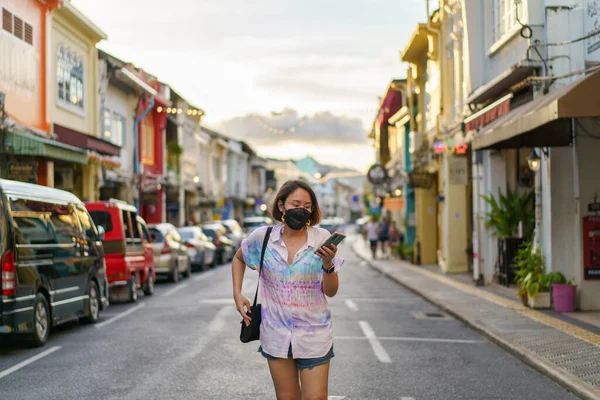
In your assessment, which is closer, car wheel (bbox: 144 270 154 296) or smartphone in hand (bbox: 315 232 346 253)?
smartphone in hand (bbox: 315 232 346 253)

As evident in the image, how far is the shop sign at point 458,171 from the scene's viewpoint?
25094 millimetres

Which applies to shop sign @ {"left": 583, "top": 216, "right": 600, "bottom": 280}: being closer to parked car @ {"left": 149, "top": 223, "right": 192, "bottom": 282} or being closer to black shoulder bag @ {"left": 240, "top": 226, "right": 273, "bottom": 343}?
black shoulder bag @ {"left": 240, "top": 226, "right": 273, "bottom": 343}

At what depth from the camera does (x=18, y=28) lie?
869 inches

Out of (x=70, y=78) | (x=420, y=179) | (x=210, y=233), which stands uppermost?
(x=70, y=78)

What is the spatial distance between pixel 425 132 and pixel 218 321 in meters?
20.0

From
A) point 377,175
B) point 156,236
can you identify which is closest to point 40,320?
point 156,236

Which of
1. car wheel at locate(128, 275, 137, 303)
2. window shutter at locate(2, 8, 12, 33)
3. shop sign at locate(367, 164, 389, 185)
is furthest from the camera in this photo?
shop sign at locate(367, 164, 389, 185)

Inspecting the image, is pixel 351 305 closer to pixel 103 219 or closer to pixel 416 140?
pixel 103 219

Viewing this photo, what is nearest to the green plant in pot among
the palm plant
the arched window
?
the palm plant

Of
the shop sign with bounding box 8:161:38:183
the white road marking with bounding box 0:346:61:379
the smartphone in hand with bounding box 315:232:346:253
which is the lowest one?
the white road marking with bounding box 0:346:61:379

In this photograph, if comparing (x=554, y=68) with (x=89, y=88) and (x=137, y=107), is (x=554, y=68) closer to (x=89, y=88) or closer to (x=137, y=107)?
(x=89, y=88)

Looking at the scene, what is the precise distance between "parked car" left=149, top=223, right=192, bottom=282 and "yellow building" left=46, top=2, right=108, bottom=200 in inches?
101

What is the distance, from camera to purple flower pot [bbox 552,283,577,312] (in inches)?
595

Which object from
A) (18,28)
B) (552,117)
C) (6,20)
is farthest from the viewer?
(18,28)
